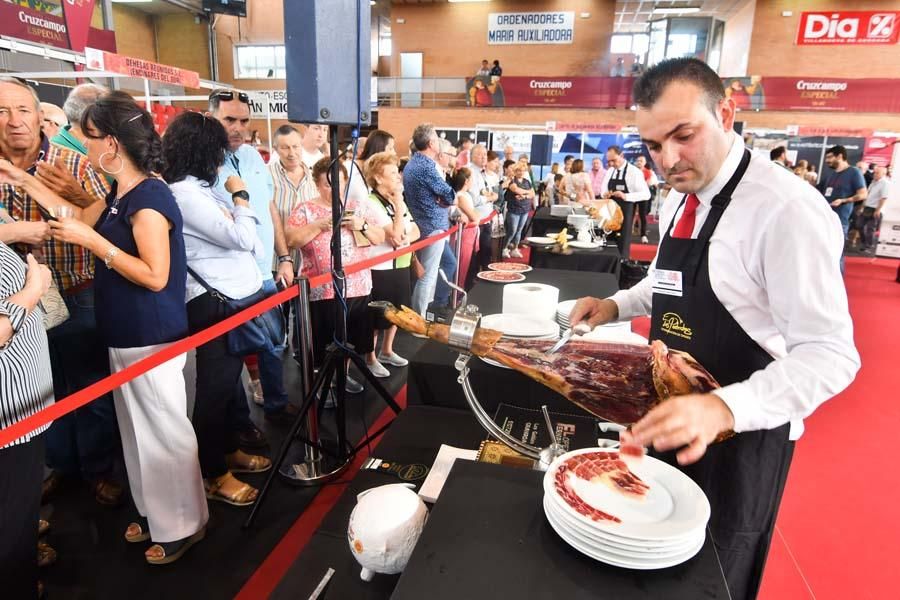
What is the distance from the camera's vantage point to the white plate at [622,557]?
0.72m

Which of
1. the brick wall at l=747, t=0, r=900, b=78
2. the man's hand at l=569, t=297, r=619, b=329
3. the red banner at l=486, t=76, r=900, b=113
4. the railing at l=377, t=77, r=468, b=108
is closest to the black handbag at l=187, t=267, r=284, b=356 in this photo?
the man's hand at l=569, t=297, r=619, b=329

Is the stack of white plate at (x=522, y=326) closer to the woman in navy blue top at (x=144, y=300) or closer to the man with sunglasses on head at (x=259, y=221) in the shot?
the woman in navy blue top at (x=144, y=300)

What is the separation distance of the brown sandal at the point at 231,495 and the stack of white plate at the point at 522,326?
1320mm

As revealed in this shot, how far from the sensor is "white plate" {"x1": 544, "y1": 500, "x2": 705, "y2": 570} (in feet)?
2.35

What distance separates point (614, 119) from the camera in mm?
14508

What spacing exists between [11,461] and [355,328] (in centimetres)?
183

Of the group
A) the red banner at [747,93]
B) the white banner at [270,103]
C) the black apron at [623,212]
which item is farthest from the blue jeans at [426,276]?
the red banner at [747,93]

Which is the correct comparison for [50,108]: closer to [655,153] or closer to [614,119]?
[655,153]

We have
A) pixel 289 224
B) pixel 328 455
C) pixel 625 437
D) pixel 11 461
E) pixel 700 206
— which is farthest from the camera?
pixel 289 224

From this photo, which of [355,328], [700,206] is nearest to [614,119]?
[355,328]

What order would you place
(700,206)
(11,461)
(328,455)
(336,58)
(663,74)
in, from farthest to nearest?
(328,455), (336,58), (11,461), (700,206), (663,74)

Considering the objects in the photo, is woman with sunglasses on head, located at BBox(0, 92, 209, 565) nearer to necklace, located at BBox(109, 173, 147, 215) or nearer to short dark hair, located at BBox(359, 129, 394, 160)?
necklace, located at BBox(109, 173, 147, 215)

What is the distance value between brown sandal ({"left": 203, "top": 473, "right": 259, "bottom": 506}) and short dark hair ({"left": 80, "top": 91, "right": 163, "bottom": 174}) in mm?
1319

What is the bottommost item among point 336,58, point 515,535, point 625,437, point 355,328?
point 355,328
